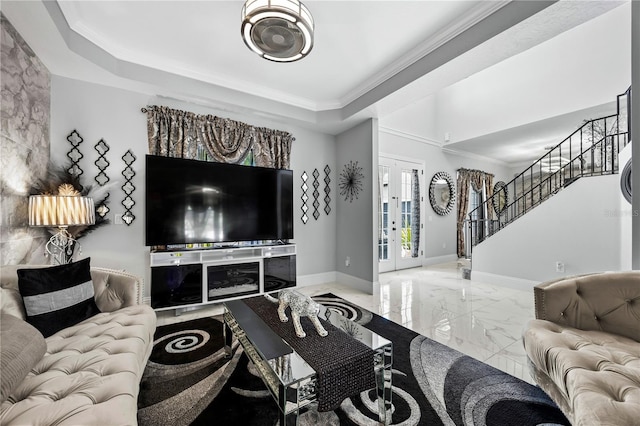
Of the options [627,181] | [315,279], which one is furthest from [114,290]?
[627,181]

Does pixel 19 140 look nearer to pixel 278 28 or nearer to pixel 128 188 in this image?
pixel 128 188

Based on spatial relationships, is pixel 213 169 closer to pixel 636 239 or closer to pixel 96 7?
pixel 96 7

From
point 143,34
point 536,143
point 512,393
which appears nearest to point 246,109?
point 143,34

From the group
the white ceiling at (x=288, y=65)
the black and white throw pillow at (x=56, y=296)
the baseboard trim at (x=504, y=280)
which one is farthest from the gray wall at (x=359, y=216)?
the black and white throw pillow at (x=56, y=296)

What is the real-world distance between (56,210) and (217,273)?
1.65 meters

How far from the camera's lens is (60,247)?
105 inches

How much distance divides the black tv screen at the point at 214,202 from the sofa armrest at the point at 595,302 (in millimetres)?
3039

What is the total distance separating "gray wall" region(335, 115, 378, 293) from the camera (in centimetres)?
404

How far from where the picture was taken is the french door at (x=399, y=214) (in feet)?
17.9

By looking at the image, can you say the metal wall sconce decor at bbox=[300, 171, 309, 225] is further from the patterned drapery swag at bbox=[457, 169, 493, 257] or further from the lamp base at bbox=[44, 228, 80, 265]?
the patterned drapery swag at bbox=[457, 169, 493, 257]

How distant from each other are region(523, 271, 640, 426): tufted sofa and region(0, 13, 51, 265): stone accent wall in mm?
3686

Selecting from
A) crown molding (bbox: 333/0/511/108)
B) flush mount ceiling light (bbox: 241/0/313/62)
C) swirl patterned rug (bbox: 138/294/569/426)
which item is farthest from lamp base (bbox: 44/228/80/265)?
crown molding (bbox: 333/0/511/108)

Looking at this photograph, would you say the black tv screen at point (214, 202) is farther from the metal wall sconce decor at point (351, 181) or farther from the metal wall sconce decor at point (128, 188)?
the metal wall sconce decor at point (351, 181)

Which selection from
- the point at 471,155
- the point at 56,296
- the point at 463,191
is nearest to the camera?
the point at 56,296
